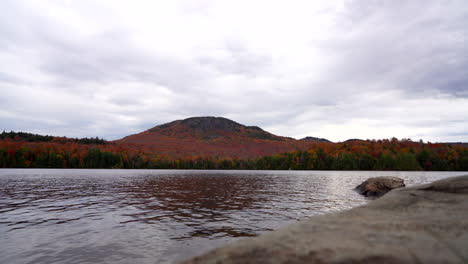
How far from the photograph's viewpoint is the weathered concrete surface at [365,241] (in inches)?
128

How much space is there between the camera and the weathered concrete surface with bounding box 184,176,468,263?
3262 mm

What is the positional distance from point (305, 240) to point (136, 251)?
984 centimetres

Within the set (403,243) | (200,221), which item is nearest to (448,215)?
(403,243)

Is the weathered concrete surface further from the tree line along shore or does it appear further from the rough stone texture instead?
the tree line along shore

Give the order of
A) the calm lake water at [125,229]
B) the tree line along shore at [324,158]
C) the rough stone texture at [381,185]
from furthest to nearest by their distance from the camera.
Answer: the tree line along shore at [324,158] → the rough stone texture at [381,185] → the calm lake water at [125,229]

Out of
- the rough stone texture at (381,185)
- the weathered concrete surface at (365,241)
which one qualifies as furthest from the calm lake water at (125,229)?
the rough stone texture at (381,185)

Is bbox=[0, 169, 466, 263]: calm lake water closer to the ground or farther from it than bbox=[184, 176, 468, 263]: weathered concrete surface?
closer to the ground

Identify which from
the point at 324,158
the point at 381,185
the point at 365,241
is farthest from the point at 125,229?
the point at 324,158

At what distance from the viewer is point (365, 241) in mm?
3670

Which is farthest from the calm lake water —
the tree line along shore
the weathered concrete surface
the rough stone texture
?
the tree line along shore

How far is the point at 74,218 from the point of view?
17078mm

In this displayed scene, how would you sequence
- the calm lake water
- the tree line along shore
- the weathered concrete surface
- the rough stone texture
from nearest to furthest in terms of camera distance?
the weathered concrete surface, the calm lake water, the rough stone texture, the tree line along shore

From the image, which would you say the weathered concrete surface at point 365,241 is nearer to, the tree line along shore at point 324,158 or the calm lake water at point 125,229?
the calm lake water at point 125,229

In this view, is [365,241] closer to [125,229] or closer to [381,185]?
[125,229]
